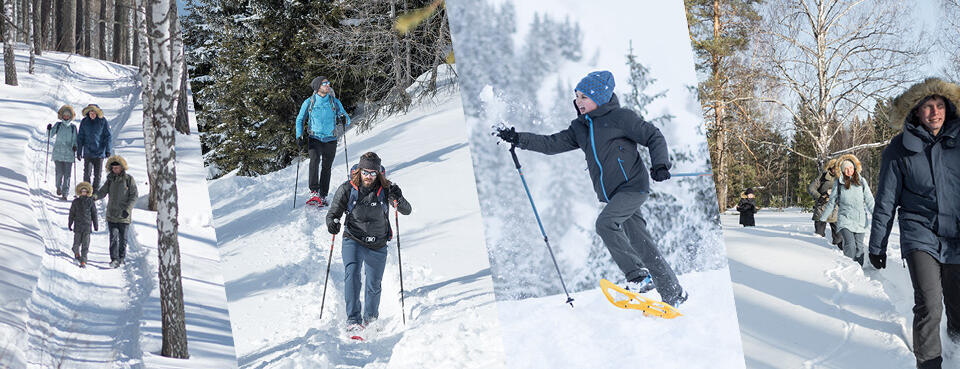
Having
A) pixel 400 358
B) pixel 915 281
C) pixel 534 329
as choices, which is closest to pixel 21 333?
pixel 400 358

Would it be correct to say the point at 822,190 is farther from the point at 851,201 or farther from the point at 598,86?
the point at 598,86

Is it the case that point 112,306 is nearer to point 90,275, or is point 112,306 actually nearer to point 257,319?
point 90,275

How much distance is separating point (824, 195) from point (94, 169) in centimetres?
641

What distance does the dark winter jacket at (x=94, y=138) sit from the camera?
10.6ft

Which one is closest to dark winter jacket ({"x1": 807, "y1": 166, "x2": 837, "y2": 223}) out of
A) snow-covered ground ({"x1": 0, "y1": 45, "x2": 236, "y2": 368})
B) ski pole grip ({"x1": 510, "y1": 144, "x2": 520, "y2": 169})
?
ski pole grip ({"x1": 510, "y1": 144, "x2": 520, "y2": 169})

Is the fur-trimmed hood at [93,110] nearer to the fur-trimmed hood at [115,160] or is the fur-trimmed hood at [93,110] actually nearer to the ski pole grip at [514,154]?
the fur-trimmed hood at [115,160]

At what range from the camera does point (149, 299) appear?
3.14m

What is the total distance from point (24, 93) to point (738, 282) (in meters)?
4.49

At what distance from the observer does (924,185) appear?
123 inches

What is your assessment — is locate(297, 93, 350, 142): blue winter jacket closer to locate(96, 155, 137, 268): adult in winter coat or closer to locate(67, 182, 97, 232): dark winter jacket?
locate(96, 155, 137, 268): adult in winter coat

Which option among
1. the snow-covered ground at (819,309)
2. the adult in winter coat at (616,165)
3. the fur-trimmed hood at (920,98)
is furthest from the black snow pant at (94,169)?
the fur-trimmed hood at (920,98)

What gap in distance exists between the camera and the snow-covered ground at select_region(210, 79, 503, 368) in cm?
278

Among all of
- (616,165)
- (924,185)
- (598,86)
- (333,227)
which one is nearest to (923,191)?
(924,185)

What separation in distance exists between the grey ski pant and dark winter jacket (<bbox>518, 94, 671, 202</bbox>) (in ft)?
0.19
